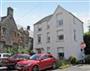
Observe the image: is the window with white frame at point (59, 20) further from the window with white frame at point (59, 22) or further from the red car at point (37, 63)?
the red car at point (37, 63)

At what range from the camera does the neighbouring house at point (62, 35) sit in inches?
1448

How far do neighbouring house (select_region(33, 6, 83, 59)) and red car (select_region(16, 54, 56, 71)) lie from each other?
46.0 ft

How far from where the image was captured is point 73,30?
37.4m

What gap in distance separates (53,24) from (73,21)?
4.14 meters

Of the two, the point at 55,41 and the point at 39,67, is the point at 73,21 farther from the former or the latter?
the point at 39,67

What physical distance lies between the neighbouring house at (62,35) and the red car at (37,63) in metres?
14.0

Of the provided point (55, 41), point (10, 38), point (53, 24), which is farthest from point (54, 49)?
point (10, 38)

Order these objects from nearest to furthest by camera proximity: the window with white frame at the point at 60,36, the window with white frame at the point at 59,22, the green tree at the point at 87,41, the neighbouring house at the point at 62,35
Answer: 1. the neighbouring house at the point at 62,35
2. the window with white frame at the point at 60,36
3. the window with white frame at the point at 59,22
4. the green tree at the point at 87,41

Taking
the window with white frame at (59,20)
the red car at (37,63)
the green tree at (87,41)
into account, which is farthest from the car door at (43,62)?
the green tree at (87,41)

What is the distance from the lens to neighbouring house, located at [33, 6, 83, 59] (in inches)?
1448

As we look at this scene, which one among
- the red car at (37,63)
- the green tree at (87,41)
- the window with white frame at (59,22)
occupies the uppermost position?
the window with white frame at (59,22)

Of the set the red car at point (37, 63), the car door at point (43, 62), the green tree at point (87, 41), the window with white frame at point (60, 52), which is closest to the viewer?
the red car at point (37, 63)

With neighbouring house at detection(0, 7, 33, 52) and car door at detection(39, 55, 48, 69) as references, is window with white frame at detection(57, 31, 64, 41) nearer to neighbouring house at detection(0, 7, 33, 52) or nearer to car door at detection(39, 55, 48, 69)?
neighbouring house at detection(0, 7, 33, 52)

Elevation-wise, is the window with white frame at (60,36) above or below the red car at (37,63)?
above
